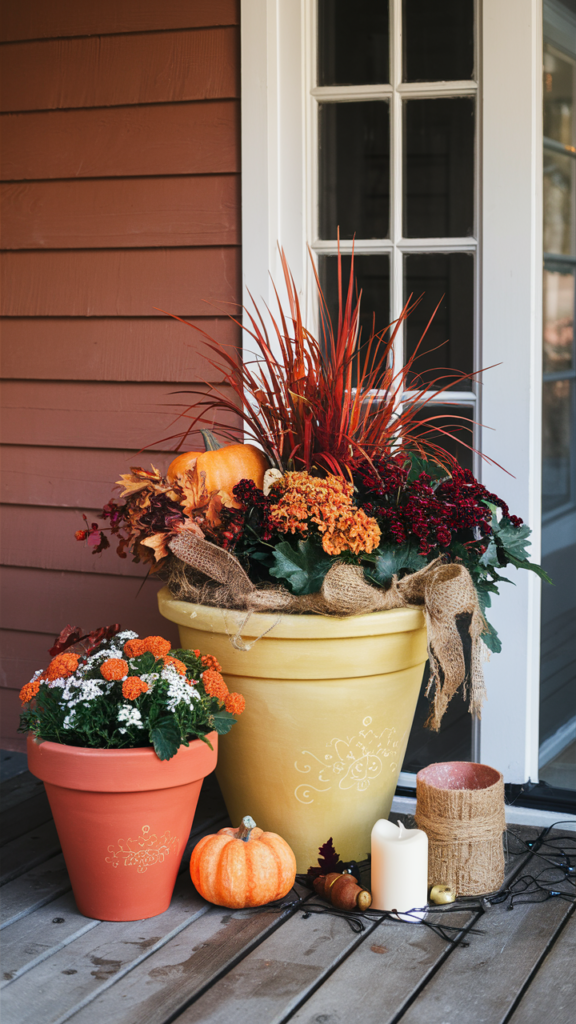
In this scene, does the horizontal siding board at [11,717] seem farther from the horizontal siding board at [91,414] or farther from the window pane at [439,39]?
the window pane at [439,39]

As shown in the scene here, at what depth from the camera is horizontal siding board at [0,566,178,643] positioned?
8.46 ft

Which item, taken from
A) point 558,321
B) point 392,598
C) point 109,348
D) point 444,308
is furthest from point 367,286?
point 392,598

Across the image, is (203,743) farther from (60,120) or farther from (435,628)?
(60,120)

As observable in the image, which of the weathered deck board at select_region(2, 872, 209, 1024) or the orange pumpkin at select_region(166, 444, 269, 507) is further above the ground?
the orange pumpkin at select_region(166, 444, 269, 507)

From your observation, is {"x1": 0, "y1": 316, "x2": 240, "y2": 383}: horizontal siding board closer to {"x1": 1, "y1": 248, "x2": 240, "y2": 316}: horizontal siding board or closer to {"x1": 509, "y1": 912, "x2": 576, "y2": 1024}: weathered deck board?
{"x1": 1, "y1": 248, "x2": 240, "y2": 316}: horizontal siding board

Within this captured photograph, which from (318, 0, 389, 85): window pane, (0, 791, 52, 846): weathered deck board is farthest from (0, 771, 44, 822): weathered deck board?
(318, 0, 389, 85): window pane

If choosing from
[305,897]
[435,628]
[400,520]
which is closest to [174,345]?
[400,520]

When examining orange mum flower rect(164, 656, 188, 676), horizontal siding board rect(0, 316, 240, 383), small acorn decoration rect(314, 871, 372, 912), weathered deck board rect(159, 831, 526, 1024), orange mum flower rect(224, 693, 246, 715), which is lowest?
weathered deck board rect(159, 831, 526, 1024)

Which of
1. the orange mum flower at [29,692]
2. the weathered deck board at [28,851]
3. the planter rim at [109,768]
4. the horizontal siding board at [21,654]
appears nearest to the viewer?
the planter rim at [109,768]


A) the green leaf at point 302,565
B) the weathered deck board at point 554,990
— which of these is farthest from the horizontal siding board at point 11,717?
the weathered deck board at point 554,990

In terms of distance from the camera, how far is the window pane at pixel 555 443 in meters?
2.34

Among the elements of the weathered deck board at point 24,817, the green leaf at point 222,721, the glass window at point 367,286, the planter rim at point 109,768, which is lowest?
the weathered deck board at point 24,817

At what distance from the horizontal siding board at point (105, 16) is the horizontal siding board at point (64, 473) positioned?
43.2 inches

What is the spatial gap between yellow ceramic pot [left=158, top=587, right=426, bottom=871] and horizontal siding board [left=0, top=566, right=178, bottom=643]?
0.57 m
